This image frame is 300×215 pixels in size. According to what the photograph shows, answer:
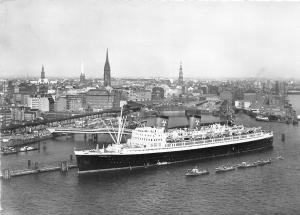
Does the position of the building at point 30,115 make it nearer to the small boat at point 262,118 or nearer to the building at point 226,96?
the small boat at point 262,118

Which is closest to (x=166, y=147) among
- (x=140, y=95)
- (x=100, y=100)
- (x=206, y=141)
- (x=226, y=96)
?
(x=206, y=141)

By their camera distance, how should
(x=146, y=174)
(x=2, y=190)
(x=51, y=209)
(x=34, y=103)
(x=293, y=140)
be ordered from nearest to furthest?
1. (x=51, y=209)
2. (x=2, y=190)
3. (x=146, y=174)
4. (x=293, y=140)
5. (x=34, y=103)

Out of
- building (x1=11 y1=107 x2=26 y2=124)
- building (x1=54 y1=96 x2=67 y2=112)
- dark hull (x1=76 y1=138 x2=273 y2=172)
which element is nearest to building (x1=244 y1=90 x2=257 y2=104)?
building (x1=54 y1=96 x2=67 y2=112)

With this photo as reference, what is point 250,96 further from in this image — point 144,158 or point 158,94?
point 144,158

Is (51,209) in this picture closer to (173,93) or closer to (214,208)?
(214,208)

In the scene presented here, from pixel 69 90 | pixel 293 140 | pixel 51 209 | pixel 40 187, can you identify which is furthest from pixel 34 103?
pixel 51 209

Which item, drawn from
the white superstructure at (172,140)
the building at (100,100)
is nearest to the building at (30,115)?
the building at (100,100)
